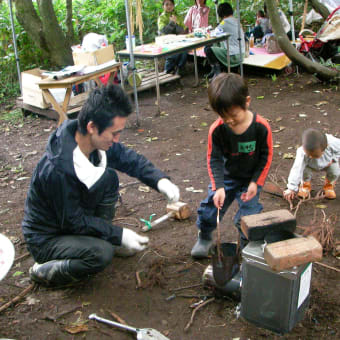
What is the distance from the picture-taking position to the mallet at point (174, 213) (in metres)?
3.57

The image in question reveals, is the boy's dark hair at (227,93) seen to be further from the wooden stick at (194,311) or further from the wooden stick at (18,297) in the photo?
the wooden stick at (18,297)

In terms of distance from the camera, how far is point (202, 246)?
310cm

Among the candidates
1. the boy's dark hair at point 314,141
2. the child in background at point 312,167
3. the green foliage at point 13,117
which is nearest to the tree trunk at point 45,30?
the green foliage at point 13,117

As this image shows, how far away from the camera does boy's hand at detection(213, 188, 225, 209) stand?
276cm

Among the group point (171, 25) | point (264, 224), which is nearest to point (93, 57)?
point (171, 25)

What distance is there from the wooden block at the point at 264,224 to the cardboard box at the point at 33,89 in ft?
16.8

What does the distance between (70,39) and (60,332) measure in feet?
24.5

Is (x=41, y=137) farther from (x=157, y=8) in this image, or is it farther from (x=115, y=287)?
(x=157, y=8)

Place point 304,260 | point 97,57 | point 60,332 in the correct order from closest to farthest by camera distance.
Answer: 1. point 304,260
2. point 60,332
3. point 97,57

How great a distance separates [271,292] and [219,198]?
761 millimetres

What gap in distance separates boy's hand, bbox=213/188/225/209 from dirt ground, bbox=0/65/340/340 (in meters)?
0.56

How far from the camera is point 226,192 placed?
118 inches

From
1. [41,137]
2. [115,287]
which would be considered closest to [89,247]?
[115,287]

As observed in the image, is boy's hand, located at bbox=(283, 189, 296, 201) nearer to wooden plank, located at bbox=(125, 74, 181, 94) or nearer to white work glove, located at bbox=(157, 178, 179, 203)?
white work glove, located at bbox=(157, 178, 179, 203)
